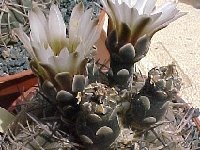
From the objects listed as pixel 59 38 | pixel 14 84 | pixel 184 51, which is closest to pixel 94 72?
pixel 59 38

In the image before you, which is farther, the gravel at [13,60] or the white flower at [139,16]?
the gravel at [13,60]

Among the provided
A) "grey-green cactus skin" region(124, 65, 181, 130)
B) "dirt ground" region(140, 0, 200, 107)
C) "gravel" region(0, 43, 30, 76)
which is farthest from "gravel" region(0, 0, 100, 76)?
"grey-green cactus skin" region(124, 65, 181, 130)

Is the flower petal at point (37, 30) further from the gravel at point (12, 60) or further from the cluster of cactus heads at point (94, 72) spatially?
the gravel at point (12, 60)

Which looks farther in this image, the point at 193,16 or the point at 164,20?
the point at 193,16

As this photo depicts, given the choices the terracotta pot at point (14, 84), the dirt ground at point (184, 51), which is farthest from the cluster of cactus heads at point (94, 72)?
the dirt ground at point (184, 51)

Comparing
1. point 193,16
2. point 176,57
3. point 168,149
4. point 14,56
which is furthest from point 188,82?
point 168,149

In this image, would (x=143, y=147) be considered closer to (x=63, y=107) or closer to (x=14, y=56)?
(x=63, y=107)

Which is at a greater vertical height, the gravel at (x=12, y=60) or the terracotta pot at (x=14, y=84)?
the gravel at (x=12, y=60)
